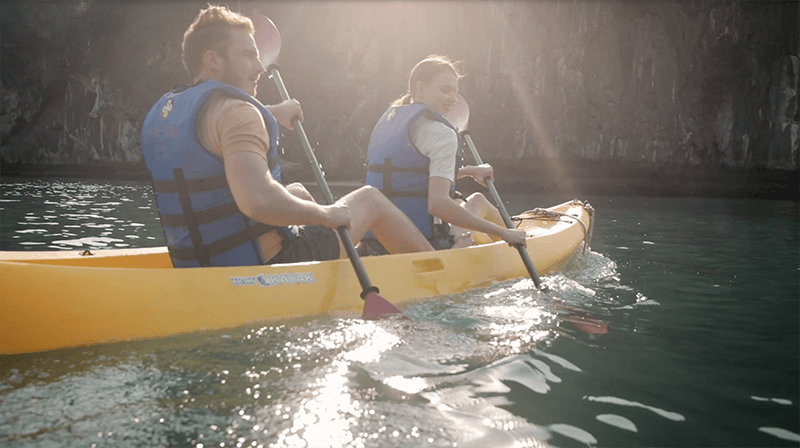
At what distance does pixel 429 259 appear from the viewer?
333 cm

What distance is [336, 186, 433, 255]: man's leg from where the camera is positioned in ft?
10.00

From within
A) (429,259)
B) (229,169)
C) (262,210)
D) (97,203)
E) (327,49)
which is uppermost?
(327,49)

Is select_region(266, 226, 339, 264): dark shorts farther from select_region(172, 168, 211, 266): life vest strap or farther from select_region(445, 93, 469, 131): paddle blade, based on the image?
select_region(445, 93, 469, 131): paddle blade

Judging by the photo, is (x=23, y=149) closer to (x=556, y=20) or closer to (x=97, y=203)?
(x=97, y=203)

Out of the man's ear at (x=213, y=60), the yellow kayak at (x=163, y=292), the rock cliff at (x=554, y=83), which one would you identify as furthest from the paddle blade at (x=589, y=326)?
the rock cliff at (x=554, y=83)

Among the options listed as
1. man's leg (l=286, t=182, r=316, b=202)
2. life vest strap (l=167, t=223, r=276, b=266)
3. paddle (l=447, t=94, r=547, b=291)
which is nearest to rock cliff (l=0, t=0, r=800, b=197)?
paddle (l=447, t=94, r=547, b=291)

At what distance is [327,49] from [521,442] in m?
23.2

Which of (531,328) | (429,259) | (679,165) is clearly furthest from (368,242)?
(679,165)

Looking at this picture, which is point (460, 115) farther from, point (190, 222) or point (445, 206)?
point (190, 222)

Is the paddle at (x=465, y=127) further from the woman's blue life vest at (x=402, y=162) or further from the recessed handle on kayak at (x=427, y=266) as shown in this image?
the recessed handle on kayak at (x=427, y=266)

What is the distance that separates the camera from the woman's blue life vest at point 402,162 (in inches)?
138

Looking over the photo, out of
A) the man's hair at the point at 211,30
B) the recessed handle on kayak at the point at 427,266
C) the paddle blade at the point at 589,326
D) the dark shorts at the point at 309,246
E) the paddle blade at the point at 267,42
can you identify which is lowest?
the paddle blade at the point at 589,326

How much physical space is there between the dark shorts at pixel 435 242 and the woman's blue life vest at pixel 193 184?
1155 millimetres

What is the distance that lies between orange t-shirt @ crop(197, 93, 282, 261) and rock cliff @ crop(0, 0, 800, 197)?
62.2 feet
